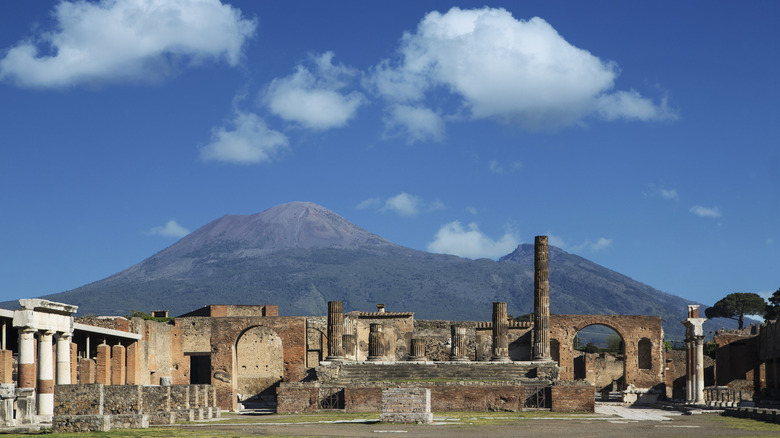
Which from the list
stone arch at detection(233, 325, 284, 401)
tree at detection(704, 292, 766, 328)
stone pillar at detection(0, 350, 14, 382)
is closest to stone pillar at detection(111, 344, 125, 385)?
stone arch at detection(233, 325, 284, 401)

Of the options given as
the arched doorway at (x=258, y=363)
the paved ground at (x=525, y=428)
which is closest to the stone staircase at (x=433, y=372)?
the paved ground at (x=525, y=428)

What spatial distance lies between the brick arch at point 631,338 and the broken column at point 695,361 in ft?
35.3

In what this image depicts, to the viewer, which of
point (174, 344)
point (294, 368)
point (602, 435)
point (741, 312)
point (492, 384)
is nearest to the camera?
point (602, 435)

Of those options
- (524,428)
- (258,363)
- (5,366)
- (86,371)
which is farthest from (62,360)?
(258,363)

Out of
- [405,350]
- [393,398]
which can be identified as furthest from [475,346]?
[393,398]

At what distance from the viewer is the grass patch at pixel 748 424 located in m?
28.8

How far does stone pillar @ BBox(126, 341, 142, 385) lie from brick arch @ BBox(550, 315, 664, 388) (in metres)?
23.5

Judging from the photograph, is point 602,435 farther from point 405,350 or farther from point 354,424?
point 405,350

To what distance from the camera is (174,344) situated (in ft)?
207

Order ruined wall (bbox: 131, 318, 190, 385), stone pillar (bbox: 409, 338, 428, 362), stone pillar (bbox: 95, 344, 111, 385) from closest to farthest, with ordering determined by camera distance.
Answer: stone pillar (bbox: 95, 344, 111, 385) < stone pillar (bbox: 409, 338, 428, 362) < ruined wall (bbox: 131, 318, 190, 385)

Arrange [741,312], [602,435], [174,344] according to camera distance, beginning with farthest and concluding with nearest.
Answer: [741,312] < [174,344] < [602,435]

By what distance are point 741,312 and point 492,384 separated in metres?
89.3

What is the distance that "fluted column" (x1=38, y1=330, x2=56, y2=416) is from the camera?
111 feet

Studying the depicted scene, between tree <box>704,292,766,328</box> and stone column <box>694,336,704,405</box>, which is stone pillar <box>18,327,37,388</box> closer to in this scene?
stone column <box>694,336,704,405</box>
